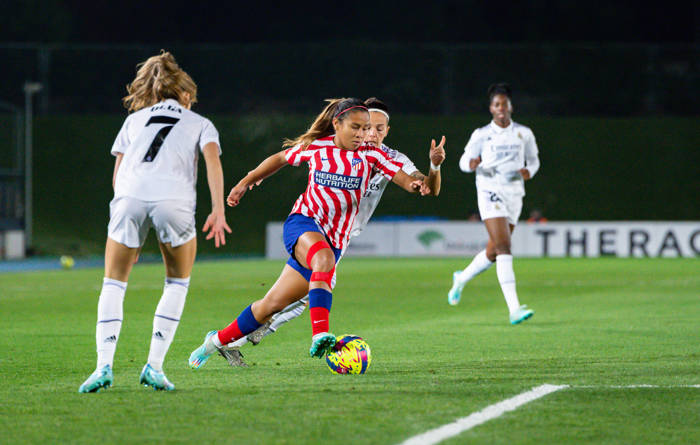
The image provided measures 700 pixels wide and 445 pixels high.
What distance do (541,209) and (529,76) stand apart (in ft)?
Answer: 13.7

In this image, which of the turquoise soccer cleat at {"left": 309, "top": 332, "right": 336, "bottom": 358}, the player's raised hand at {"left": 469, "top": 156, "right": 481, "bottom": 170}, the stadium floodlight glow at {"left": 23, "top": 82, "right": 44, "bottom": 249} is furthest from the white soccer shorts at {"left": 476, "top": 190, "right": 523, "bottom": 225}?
the stadium floodlight glow at {"left": 23, "top": 82, "right": 44, "bottom": 249}

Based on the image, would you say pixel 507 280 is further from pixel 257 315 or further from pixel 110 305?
pixel 110 305

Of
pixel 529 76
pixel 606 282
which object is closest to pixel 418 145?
pixel 529 76

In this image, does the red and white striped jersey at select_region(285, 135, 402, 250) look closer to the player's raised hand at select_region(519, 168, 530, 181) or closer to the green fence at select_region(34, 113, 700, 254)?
the player's raised hand at select_region(519, 168, 530, 181)

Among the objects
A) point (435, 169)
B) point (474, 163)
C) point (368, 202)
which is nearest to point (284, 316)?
point (368, 202)

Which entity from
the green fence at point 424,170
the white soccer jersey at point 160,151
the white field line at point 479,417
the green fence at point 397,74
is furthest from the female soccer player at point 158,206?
the green fence at point 397,74

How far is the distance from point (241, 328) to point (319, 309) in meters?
0.69

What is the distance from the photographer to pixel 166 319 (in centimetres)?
609

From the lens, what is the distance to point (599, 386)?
6.35 metres

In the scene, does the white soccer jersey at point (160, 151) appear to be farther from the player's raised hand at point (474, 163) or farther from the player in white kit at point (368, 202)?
the player's raised hand at point (474, 163)

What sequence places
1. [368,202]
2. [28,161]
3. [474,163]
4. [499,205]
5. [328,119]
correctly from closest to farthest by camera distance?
[328,119] → [368,202] → [499,205] → [474,163] → [28,161]

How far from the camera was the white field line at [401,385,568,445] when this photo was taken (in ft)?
15.7

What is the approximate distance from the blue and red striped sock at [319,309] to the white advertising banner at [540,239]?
2119cm

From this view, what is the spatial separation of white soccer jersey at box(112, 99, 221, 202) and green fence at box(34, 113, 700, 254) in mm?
27248
